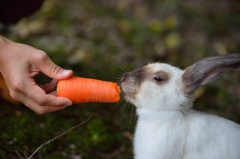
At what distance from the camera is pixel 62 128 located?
4.15m

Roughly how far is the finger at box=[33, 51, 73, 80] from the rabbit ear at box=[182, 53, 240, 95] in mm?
1151

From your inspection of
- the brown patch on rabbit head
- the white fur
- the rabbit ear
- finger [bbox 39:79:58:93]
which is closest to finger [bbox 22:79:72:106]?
finger [bbox 39:79:58:93]

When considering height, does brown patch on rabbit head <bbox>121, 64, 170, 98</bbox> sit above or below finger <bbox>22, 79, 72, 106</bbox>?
above

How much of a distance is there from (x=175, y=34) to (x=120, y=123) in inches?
109

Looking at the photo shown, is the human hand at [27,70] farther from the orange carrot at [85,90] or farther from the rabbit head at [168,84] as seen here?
the rabbit head at [168,84]

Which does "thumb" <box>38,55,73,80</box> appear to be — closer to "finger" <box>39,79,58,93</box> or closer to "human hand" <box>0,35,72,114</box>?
"human hand" <box>0,35,72,114</box>

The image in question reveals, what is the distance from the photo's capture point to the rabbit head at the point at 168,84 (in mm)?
3030

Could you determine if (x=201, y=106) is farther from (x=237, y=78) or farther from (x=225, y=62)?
(x=225, y=62)

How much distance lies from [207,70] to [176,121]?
1.88ft

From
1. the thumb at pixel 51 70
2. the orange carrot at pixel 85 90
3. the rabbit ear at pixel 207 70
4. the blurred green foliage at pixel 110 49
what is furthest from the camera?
the blurred green foliage at pixel 110 49

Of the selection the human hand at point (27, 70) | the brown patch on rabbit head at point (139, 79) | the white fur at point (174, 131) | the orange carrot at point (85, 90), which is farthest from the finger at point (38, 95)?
the white fur at point (174, 131)

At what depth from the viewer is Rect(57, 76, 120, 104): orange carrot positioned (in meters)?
3.08

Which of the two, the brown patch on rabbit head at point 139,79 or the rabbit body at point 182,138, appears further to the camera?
the brown patch on rabbit head at point 139,79

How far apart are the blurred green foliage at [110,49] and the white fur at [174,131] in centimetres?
110
